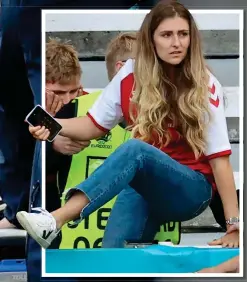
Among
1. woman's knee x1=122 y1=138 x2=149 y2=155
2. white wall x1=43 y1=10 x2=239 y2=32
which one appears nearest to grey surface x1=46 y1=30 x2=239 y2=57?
white wall x1=43 y1=10 x2=239 y2=32

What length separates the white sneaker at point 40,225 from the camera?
13.7ft

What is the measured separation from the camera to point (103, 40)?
13.9ft

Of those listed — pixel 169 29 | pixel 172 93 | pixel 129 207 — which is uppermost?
pixel 169 29

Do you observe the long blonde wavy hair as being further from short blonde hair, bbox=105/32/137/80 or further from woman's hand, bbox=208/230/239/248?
woman's hand, bbox=208/230/239/248

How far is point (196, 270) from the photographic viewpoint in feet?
14.1

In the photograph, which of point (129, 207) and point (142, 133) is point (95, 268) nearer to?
point (129, 207)

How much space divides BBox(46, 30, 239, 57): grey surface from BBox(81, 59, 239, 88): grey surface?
2.3 inches

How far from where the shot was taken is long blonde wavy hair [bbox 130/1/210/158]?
4.21m

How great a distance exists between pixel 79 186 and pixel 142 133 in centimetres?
46

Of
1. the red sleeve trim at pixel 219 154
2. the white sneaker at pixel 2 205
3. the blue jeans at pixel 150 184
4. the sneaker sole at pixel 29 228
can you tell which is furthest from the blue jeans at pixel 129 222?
the white sneaker at pixel 2 205

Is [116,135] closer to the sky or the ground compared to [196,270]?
closer to the sky

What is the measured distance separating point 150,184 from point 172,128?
13.2 inches

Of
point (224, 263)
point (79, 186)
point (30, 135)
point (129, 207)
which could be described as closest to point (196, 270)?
point (224, 263)

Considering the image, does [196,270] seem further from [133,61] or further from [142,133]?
[133,61]
